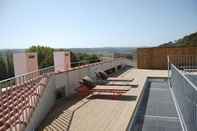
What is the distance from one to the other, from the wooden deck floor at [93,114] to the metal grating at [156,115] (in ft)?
0.78

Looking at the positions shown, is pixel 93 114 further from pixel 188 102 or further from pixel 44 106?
pixel 188 102

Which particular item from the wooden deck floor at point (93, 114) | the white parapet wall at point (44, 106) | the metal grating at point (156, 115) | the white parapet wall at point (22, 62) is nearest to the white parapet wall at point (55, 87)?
the white parapet wall at point (44, 106)

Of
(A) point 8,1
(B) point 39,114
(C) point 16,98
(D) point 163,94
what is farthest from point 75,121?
(A) point 8,1

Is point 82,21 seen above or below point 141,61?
above

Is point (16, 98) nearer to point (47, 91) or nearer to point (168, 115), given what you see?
point (47, 91)

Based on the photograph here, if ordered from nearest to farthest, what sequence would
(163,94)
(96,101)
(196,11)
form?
(96,101), (163,94), (196,11)

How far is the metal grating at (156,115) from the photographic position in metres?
4.19

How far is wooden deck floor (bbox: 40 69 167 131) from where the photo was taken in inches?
Result: 161

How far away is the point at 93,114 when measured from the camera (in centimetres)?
487

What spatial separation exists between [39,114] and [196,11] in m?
15.5

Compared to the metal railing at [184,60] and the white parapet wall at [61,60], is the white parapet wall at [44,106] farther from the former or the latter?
the metal railing at [184,60]

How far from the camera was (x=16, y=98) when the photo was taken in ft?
15.6

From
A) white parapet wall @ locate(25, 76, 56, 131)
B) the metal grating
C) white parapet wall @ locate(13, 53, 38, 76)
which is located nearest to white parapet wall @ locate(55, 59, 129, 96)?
white parapet wall @ locate(25, 76, 56, 131)

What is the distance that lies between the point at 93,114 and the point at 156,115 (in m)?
1.45
